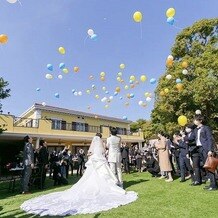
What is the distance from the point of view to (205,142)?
7.72 metres

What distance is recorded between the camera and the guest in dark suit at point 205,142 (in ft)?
24.2

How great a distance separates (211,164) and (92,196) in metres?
3.23

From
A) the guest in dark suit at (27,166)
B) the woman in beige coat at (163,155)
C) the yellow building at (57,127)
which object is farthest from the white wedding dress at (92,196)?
the yellow building at (57,127)

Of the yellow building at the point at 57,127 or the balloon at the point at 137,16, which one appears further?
the yellow building at the point at 57,127

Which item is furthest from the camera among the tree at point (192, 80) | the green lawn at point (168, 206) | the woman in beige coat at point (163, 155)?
the tree at point (192, 80)

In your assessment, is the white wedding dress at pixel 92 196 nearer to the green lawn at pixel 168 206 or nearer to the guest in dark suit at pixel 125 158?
the green lawn at pixel 168 206

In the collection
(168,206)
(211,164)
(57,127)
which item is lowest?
(168,206)

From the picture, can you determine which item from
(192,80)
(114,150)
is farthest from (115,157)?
(192,80)

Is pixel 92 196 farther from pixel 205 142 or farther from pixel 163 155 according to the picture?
pixel 163 155

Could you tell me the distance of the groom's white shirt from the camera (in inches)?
360

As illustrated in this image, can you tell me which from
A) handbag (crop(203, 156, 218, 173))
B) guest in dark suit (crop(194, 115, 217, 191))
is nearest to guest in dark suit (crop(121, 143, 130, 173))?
guest in dark suit (crop(194, 115, 217, 191))

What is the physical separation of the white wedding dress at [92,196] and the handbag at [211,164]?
1.98 metres

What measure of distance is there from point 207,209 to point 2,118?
2184cm

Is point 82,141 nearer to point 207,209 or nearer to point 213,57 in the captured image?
point 213,57
